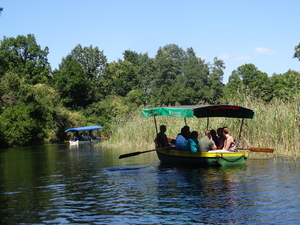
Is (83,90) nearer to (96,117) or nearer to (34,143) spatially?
(96,117)

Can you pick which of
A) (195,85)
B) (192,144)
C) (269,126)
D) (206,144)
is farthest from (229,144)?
(195,85)

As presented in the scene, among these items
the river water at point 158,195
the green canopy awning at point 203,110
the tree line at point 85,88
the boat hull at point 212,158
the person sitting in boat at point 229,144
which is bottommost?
the river water at point 158,195

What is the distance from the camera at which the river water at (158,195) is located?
383 inches

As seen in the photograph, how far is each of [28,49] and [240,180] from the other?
68.8m

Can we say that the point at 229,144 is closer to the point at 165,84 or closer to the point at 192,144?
the point at 192,144

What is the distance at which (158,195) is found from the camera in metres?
12.3

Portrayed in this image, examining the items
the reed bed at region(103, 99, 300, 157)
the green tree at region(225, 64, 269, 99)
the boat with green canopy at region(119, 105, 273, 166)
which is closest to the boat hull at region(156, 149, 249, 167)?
the boat with green canopy at region(119, 105, 273, 166)

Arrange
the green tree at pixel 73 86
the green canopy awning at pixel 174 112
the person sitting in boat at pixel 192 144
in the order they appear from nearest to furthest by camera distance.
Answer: the green canopy awning at pixel 174 112 < the person sitting in boat at pixel 192 144 < the green tree at pixel 73 86

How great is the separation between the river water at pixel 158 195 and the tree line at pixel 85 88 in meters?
19.5

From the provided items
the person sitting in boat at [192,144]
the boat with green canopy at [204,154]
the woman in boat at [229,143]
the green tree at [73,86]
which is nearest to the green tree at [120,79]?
the green tree at [73,86]

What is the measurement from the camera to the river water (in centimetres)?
972

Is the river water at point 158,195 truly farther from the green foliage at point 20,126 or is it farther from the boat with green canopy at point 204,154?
the green foliage at point 20,126

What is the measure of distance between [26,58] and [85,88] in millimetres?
15055

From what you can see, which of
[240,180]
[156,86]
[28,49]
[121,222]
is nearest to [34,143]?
[28,49]
